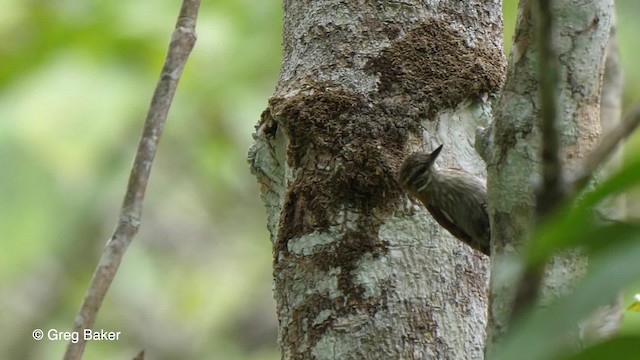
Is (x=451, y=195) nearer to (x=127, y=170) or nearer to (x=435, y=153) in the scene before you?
(x=435, y=153)

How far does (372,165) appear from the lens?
2609 millimetres

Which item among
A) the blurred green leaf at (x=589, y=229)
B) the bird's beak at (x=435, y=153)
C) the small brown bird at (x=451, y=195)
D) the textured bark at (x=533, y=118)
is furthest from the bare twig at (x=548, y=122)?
the bird's beak at (x=435, y=153)

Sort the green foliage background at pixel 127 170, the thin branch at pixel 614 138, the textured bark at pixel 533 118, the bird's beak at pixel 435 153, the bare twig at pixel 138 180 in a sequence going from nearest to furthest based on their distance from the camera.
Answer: the thin branch at pixel 614 138 < the textured bark at pixel 533 118 < the bird's beak at pixel 435 153 < the bare twig at pixel 138 180 < the green foliage background at pixel 127 170

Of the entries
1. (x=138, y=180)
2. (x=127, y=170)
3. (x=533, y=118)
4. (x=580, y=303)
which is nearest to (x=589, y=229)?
(x=580, y=303)

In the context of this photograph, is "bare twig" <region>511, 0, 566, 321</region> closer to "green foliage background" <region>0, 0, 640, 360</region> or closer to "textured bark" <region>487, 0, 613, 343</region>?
"textured bark" <region>487, 0, 613, 343</region>

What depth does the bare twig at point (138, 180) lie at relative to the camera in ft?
9.33

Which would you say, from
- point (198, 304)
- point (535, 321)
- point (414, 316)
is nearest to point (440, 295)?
point (414, 316)

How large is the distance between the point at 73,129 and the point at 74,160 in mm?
164

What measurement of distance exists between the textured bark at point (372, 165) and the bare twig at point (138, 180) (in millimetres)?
423

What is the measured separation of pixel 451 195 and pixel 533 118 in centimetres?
99

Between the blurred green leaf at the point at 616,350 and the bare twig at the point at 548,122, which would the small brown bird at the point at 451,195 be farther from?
the blurred green leaf at the point at 616,350

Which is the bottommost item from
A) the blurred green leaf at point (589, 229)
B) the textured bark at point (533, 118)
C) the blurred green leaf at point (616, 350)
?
the blurred green leaf at point (616, 350)

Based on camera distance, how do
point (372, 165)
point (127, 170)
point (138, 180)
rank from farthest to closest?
point (127, 170) → point (138, 180) → point (372, 165)

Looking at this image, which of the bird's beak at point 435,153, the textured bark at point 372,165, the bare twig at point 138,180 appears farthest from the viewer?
the bare twig at point 138,180
